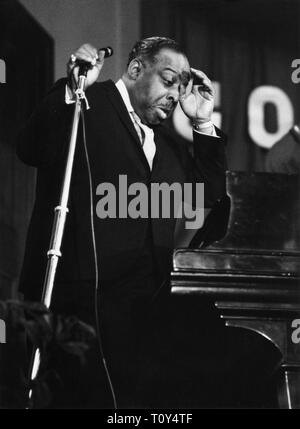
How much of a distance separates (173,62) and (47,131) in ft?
2.18

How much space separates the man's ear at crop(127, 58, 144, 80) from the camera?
459 centimetres

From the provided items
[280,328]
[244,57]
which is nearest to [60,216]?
[280,328]

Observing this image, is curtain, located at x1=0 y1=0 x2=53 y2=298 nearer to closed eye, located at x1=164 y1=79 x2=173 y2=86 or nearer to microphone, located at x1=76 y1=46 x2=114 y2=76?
closed eye, located at x1=164 y1=79 x2=173 y2=86

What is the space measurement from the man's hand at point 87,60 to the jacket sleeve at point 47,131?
8.6 inches

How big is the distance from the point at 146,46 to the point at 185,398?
1591 millimetres

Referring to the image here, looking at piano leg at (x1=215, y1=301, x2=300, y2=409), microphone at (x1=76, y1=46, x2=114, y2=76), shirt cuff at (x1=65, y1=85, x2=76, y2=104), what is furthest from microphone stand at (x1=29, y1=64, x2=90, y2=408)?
piano leg at (x1=215, y1=301, x2=300, y2=409)

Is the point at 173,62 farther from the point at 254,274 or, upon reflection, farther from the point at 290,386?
the point at 290,386

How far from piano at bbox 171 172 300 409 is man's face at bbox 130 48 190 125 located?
94 cm

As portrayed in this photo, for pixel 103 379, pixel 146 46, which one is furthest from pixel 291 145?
pixel 103 379

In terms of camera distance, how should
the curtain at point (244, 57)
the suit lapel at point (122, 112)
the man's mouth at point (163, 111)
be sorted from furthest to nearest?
1. the curtain at point (244, 57)
2. the man's mouth at point (163, 111)
3. the suit lapel at point (122, 112)

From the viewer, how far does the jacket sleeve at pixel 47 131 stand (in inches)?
167

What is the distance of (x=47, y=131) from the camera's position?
169 inches

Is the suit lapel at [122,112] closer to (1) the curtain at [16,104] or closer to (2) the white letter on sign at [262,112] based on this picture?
(1) the curtain at [16,104]

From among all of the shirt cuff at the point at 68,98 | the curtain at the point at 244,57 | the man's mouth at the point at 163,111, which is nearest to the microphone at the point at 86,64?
the shirt cuff at the point at 68,98
